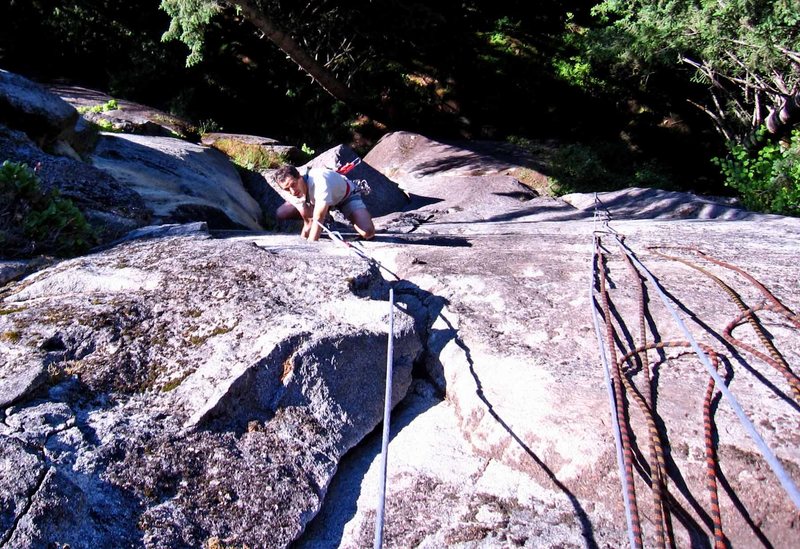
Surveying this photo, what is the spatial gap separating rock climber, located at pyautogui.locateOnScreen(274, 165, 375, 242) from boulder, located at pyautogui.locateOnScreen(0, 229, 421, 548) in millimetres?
1547

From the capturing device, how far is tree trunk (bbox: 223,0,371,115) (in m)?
11.5

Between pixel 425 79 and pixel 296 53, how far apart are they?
547 centimetres

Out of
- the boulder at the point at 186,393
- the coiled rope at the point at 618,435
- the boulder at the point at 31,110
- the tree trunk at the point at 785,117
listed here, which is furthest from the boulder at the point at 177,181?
the tree trunk at the point at 785,117

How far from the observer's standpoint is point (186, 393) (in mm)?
2805

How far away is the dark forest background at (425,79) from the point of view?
14148 mm

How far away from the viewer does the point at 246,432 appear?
8.89ft

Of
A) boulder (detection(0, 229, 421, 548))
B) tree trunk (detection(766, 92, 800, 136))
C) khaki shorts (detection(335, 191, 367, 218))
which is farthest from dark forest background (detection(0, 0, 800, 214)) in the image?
boulder (detection(0, 229, 421, 548))

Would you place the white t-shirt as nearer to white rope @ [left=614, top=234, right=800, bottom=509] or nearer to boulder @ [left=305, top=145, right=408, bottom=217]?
white rope @ [left=614, top=234, right=800, bottom=509]

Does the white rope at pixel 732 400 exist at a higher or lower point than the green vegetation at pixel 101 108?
lower

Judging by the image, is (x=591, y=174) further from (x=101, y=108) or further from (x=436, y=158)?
(x=101, y=108)

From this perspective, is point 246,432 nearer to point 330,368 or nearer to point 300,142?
point 330,368

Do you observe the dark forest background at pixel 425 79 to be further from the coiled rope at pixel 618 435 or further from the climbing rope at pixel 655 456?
the climbing rope at pixel 655 456

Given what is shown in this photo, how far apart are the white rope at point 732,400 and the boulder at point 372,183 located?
20.9 ft

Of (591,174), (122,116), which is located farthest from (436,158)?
(122,116)
